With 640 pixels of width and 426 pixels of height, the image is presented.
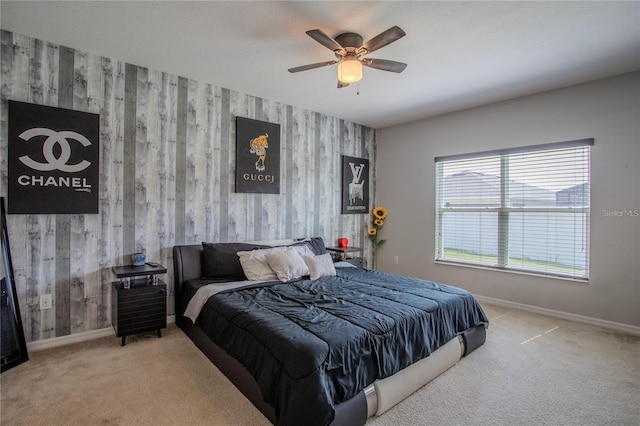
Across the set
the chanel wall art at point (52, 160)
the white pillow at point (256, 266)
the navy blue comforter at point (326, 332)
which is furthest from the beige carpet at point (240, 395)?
the chanel wall art at point (52, 160)

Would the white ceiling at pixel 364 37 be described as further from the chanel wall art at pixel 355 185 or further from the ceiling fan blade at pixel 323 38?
the chanel wall art at pixel 355 185

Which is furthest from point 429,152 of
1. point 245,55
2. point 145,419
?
point 145,419

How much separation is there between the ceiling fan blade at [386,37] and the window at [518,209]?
2.75 meters

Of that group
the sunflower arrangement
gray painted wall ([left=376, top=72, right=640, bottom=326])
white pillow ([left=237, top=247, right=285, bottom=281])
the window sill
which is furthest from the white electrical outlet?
the window sill

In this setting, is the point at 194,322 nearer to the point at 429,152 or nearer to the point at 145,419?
the point at 145,419

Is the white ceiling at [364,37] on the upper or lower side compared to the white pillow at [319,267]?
upper

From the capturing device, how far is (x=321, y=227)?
4.84 meters

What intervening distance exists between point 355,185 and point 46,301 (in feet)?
13.6

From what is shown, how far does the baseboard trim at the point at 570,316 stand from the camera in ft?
10.6

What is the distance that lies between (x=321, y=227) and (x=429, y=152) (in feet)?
6.86

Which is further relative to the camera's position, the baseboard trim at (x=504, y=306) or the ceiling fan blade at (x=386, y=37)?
the baseboard trim at (x=504, y=306)

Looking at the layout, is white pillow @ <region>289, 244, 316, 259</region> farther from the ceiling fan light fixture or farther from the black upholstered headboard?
the ceiling fan light fixture

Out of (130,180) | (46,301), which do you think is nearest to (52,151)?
(130,180)

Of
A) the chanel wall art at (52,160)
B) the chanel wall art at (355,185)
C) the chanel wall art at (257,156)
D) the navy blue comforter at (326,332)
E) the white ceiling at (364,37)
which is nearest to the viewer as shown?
the navy blue comforter at (326,332)
